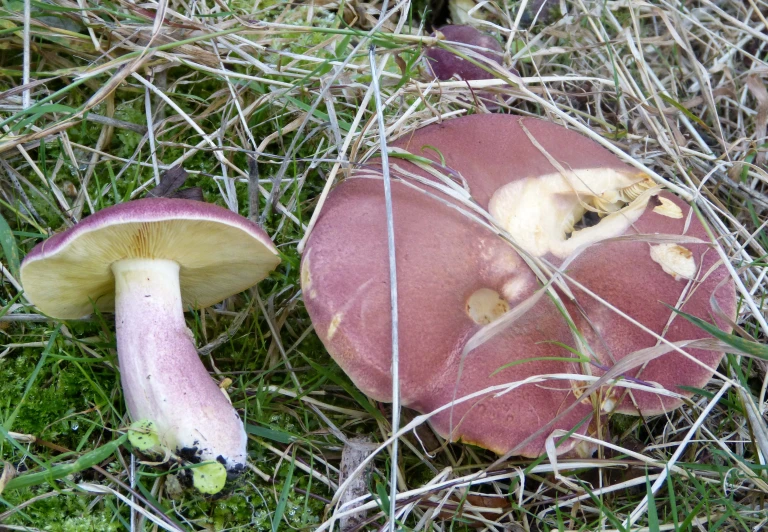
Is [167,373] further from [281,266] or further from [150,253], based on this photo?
[281,266]

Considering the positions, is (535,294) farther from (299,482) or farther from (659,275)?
(299,482)

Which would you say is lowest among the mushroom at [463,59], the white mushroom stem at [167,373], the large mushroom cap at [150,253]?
the white mushroom stem at [167,373]

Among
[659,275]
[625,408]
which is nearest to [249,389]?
[625,408]

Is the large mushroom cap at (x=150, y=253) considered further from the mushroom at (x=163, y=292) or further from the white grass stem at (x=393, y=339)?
the white grass stem at (x=393, y=339)

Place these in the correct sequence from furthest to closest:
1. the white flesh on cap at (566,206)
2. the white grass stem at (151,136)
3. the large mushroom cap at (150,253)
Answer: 1. the white grass stem at (151,136)
2. the white flesh on cap at (566,206)
3. the large mushroom cap at (150,253)

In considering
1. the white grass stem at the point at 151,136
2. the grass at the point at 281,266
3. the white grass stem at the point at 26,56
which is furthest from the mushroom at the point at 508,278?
the white grass stem at the point at 26,56

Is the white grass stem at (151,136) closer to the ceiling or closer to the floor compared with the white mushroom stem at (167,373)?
closer to the ceiling

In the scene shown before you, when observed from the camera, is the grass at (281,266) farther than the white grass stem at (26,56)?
No

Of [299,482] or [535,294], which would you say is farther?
[299,482]
